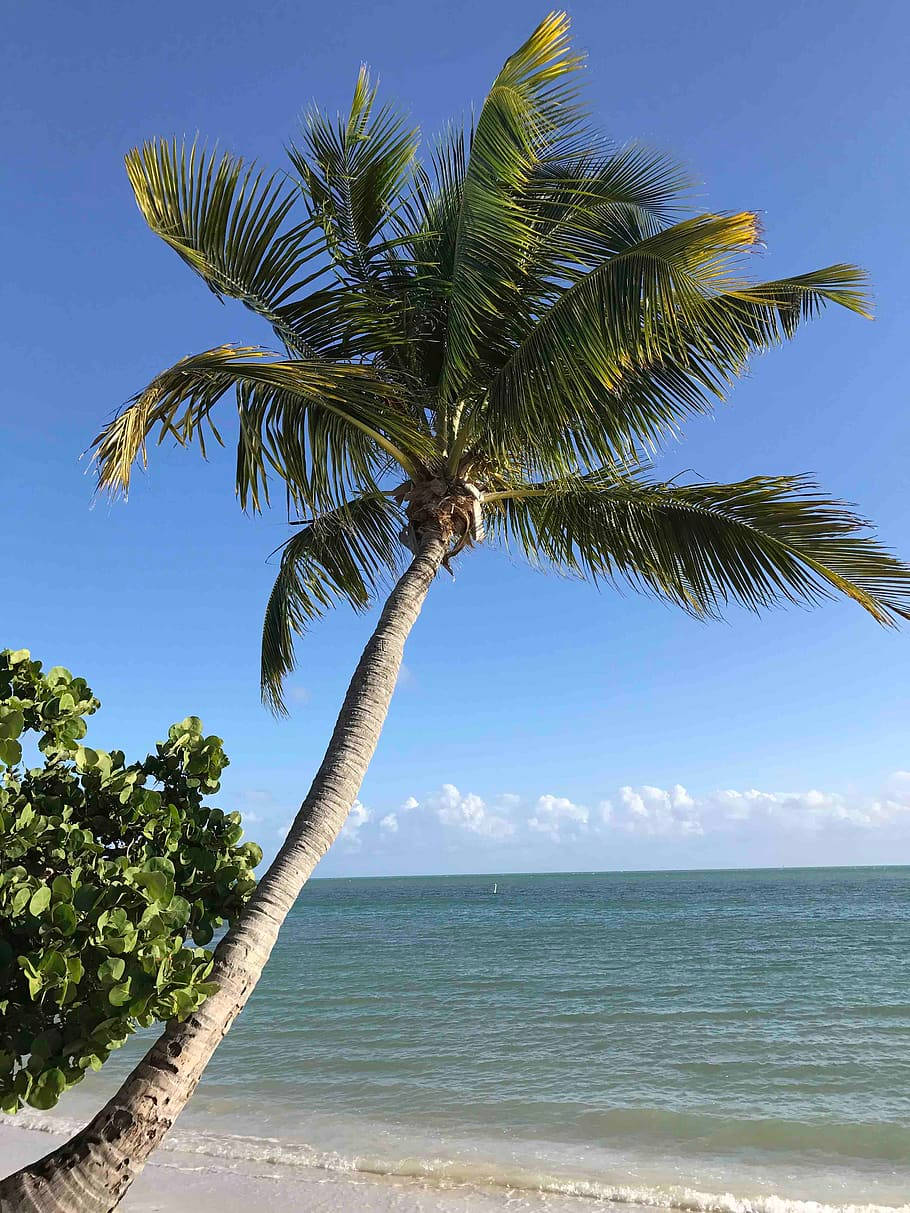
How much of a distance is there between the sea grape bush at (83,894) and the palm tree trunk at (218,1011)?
18 centimetres

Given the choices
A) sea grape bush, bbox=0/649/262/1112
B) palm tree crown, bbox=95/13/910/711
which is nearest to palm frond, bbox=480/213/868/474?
palm tree crown, bbox=95/13/910/711

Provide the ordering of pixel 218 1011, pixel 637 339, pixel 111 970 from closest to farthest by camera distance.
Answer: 1. pixel 111 970
2. pixel 218 1011
3. pixel 637 339

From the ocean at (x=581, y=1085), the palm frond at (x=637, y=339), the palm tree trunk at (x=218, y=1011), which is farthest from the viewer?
the ocean at (x=581, y=1085)

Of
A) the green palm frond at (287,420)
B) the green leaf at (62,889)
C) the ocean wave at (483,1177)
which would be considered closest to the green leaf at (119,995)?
the green leaf at (62,889)

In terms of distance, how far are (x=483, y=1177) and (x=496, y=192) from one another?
7.53m

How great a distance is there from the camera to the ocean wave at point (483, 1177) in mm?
6195

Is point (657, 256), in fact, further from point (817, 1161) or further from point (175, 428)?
point (817, 1161)

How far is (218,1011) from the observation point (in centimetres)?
351

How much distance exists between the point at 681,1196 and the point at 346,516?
20.2 feet

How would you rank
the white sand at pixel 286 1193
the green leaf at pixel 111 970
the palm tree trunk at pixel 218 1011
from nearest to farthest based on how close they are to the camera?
the green leaf at pixel 111 970
the palm tree trunk at pixel 218 1011
the white sand at pixel 286 1193

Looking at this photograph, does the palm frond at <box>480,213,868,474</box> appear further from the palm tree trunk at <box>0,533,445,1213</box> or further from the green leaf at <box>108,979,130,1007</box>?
the green leaf at <box>108,979,130,1007</box>

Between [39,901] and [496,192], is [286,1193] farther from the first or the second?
[496,192]

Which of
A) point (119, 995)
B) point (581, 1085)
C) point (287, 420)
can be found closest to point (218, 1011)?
point (119, 995)

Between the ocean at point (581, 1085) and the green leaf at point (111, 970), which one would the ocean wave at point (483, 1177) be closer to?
the ocean at point (581, 1085)
